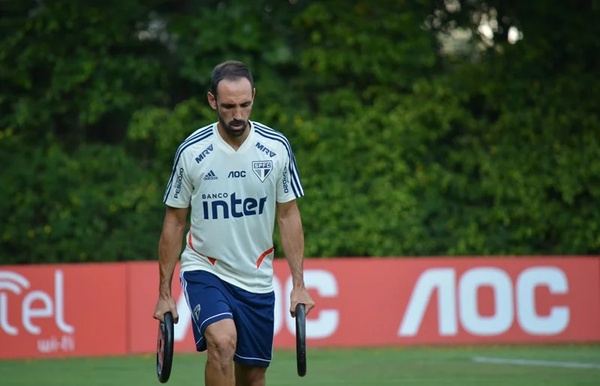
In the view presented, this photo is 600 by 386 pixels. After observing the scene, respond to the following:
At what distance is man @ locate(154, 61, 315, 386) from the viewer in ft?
22.8

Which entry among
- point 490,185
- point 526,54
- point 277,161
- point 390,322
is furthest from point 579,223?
point 277,161

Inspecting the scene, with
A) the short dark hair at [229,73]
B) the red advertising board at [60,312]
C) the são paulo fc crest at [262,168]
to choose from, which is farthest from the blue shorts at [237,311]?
the red advertising board at [60,312]

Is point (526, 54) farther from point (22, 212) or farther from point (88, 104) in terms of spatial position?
point (22, 212)

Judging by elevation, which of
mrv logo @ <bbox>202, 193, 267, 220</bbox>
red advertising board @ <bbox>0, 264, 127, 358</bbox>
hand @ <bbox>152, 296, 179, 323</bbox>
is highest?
mrv logo @ <bbox>202, 193, 267, 220</bbox>

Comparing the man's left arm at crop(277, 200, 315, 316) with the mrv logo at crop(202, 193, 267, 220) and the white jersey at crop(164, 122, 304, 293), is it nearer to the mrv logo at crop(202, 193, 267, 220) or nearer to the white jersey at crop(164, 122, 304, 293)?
the white jersey at crop(164, 122, 304, 293)

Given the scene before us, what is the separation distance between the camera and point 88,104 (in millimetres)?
18719

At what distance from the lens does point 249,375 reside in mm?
7355

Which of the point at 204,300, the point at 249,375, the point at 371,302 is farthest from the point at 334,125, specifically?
the point at 204,300

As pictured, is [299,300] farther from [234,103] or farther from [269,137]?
[234,103]

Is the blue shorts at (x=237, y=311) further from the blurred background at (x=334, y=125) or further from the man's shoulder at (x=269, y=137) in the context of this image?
the blurred background at (x=334, y=125)

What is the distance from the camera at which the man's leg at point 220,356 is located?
6.89 metres

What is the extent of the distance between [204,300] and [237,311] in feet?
0.69

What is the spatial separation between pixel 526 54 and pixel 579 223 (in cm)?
253

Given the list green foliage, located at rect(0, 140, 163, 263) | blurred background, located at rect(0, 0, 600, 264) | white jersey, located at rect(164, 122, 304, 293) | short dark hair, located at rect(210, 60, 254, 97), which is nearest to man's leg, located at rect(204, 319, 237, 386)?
white jersey, located at rect(164, 122, 304, 293)
